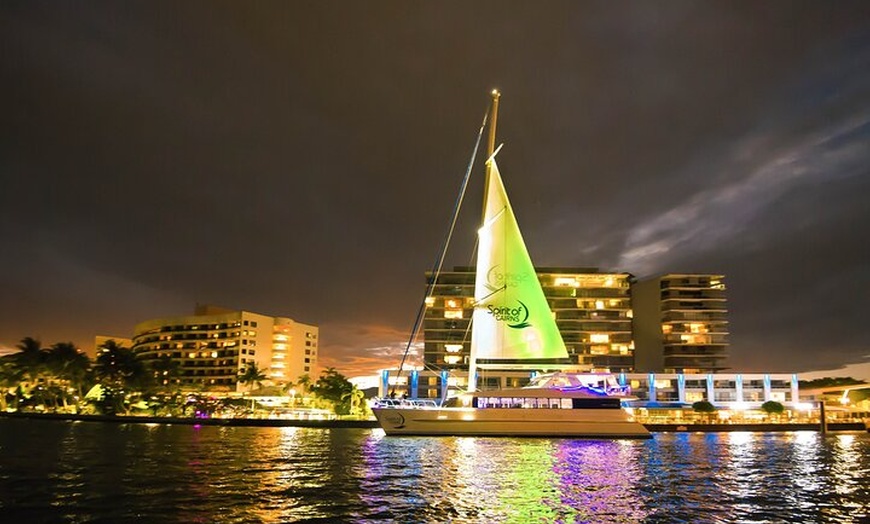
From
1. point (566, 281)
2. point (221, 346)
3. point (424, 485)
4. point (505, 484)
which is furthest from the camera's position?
point (221, 346)

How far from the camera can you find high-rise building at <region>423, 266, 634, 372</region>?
145750 millimetres

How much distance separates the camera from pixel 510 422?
185 ft

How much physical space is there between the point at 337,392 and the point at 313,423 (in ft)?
78.3

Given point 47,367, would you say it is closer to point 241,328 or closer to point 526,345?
point 241,328

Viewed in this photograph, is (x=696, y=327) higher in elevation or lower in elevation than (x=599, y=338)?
higher

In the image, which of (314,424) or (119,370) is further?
(119,370)

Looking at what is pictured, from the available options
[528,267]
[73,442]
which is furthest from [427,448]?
[73,442]

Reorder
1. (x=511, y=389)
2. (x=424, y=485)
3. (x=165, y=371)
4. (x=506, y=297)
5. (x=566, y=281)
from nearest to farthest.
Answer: (x=424, y=485), (x=511, y=389), (x=506, y=297), (x=165, y=371), (x=566, y=281)

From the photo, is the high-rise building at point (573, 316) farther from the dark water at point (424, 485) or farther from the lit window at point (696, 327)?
the dark water at point (424, 485)

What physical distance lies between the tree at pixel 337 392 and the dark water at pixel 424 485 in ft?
249

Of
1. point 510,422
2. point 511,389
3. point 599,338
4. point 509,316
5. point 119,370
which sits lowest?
point 510,422

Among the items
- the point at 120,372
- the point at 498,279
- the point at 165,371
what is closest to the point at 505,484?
the point at 498,279

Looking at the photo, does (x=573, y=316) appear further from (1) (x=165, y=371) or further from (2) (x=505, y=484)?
(2) (x=505, y=484)

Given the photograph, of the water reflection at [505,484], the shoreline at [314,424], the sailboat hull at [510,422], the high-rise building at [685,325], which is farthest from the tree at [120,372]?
the high-rise building at [685,325]
